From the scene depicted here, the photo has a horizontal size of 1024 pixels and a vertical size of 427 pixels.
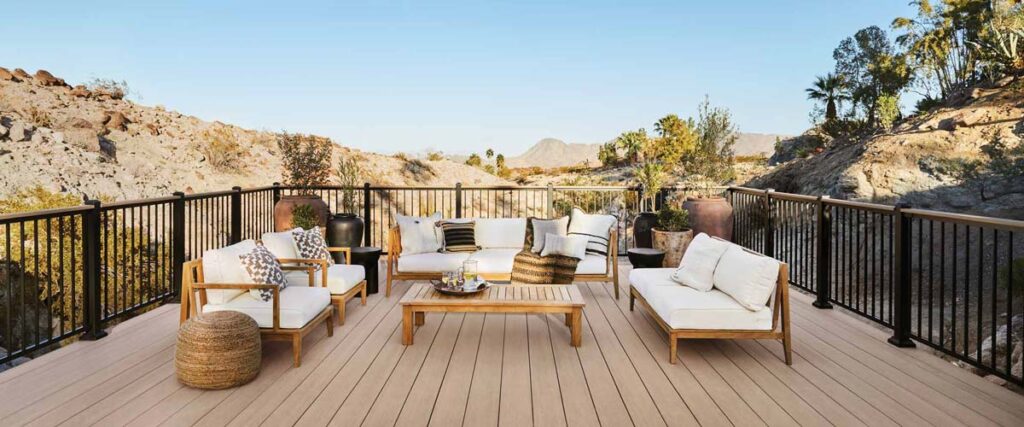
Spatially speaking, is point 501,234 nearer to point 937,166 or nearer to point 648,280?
point 648,280

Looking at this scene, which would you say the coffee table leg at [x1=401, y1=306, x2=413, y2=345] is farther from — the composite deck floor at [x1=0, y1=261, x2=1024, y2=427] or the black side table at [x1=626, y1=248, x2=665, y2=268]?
the black side table at [x1=626, y1=248, x2=665, y2=268]

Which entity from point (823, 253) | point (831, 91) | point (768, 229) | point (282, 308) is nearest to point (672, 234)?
point (768, 229)

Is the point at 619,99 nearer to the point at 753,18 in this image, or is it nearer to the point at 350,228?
the point at 753,18

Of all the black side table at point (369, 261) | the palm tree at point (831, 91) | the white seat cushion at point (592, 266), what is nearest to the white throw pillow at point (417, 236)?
the black side table at point (369, 261)

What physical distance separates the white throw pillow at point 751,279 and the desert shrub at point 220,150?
1907 centimetres

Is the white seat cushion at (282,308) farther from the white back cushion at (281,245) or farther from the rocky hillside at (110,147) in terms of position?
the rocky hillside at (110,147)

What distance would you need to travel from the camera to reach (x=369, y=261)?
553 cm

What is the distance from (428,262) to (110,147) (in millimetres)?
16492

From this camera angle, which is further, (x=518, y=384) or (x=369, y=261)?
(x=369, y=261)

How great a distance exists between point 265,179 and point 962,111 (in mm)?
22516

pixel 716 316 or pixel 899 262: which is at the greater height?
pixel 899 262

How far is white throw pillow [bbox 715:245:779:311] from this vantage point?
3367mm

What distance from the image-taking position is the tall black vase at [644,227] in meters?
6.90

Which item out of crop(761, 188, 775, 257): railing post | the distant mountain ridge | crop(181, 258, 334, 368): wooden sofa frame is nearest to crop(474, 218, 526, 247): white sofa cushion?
crop(761, 188, 775, 257): railing post
